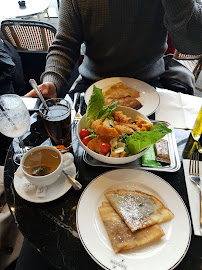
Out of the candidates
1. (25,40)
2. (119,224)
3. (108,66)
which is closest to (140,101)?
(108,66)

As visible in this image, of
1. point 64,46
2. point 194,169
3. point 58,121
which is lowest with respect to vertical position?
point 194,169

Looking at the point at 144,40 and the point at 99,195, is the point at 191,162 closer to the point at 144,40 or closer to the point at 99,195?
the point at 99,195

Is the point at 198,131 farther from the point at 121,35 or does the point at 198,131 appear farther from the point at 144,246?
the point at 121,35

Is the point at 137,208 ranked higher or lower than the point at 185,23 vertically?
lower

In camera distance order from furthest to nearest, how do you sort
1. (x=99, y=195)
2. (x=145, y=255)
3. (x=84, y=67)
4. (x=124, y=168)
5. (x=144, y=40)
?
(x=84, y=67) → (x=144, y=40) → (x=124, y=168) → (x=99, y=195) → (x=145, y=255)

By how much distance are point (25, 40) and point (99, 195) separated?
74.3 inches

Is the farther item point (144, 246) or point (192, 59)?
point (192, 59)

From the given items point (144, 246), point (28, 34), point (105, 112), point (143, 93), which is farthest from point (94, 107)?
point (28, 34)

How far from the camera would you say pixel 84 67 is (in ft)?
5.69

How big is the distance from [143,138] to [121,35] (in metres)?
0.97

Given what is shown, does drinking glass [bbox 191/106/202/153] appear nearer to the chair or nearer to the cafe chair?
the cafe chair

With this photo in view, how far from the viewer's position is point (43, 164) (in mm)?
874

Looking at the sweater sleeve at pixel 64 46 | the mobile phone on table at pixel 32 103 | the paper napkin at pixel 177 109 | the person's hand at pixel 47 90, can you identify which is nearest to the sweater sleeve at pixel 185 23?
the paper napkin at pixel 177 109

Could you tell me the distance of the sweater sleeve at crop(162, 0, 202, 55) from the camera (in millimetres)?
1258
